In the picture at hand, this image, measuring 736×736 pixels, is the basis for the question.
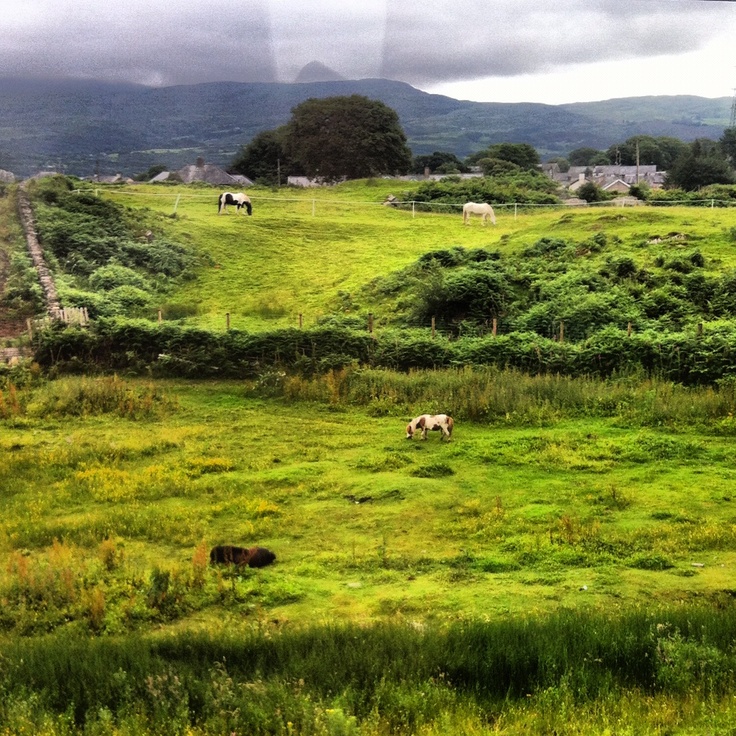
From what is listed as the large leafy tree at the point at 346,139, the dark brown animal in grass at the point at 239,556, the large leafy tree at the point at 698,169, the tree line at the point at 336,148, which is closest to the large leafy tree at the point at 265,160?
the tree line at the point at 336,148

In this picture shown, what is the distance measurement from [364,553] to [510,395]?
3922 mm

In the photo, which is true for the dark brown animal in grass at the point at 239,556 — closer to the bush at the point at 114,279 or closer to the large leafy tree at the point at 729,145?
the bush at the point at 114,279

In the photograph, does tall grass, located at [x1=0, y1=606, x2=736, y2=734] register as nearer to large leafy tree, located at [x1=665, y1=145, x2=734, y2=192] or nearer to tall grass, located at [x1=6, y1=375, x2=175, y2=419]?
tall grass, located at [x1=6, y1=375, x2=175, y2=419]

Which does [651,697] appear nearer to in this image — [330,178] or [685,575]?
[685,575]

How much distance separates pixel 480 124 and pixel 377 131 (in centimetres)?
230

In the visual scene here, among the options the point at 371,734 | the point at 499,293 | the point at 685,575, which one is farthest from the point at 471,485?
the point at 499,293

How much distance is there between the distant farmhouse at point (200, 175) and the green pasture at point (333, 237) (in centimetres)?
22

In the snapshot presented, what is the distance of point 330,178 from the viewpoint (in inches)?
640

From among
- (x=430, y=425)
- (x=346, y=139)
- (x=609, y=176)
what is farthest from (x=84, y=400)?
(x=609, y=176)

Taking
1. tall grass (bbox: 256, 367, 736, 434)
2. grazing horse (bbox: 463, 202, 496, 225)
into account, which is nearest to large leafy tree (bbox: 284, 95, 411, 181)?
grazing horse (bbox: 463, 202, 496, 225)

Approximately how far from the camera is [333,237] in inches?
603

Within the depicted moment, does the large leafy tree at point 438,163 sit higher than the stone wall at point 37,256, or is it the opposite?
the large leafy tree at point 438,163

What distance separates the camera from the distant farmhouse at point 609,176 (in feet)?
67.3

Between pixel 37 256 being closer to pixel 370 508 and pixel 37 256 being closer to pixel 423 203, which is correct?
pixel 423 203
